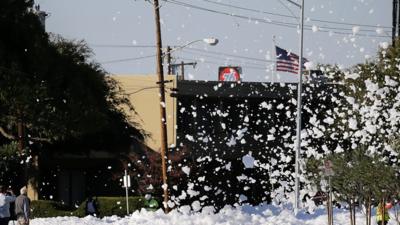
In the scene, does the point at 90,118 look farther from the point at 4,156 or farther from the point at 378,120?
the point at 378,120

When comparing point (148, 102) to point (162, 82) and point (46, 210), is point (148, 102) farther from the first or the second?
point (162, 82)

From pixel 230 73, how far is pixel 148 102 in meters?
8.91

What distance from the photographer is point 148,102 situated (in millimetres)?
53031

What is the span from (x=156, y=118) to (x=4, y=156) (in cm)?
1615

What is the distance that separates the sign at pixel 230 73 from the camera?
197ft

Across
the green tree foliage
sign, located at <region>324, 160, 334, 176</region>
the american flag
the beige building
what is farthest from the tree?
sign, located at <region>324, 160, 334, 176</region>

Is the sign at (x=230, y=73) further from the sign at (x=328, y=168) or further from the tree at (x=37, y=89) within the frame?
the sign at (x=328, y=168)

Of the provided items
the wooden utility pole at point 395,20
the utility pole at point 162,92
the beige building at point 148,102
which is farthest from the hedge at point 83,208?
the wooden utility pole at point 395,20

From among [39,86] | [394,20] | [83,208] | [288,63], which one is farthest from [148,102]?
[39,86]

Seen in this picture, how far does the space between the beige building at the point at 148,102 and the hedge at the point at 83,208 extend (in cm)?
1244

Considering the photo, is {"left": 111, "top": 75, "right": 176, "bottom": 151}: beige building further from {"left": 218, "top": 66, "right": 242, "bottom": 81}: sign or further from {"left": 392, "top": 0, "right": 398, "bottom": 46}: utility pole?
{"left": 392, "top": 0, "right": 398, "bottom": 46}: utility pole

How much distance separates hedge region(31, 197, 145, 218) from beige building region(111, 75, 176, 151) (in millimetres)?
12435

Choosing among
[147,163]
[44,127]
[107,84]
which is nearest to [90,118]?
[44,127]

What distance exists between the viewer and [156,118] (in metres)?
53.1
